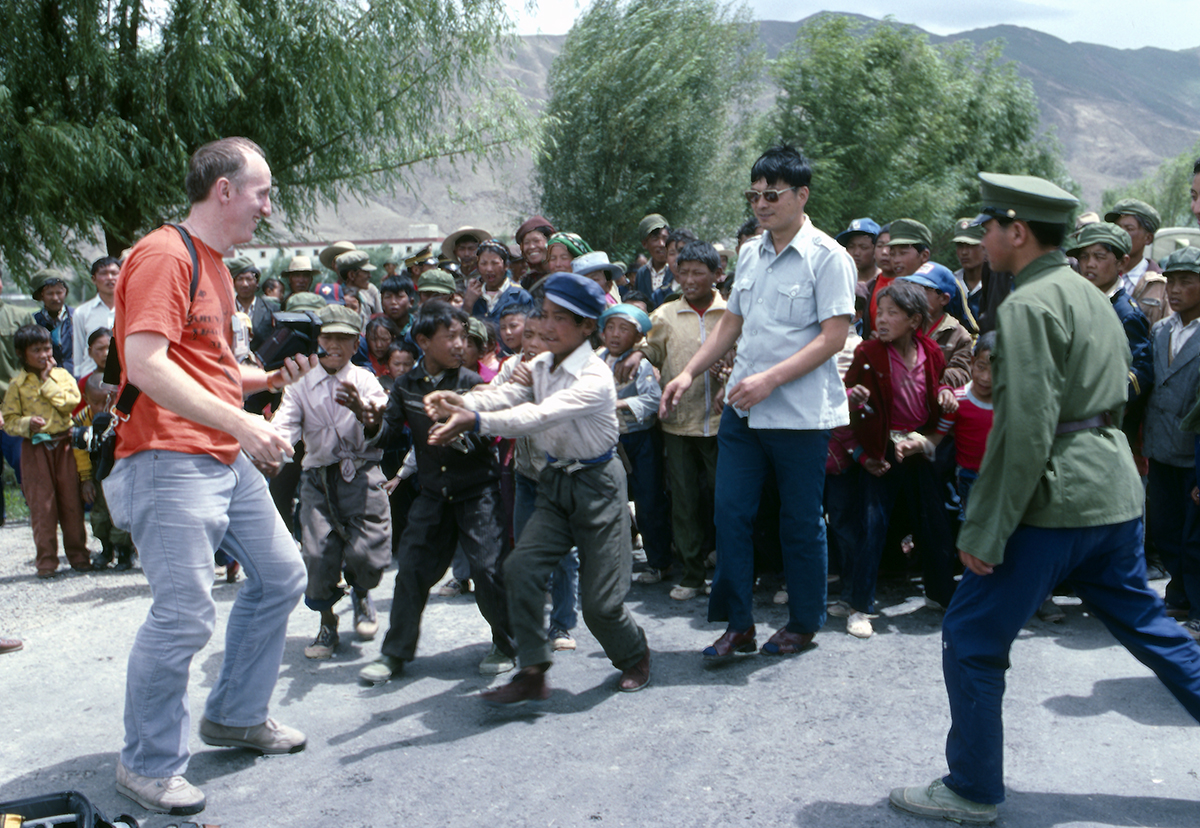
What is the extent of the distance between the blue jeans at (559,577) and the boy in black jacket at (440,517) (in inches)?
5.8

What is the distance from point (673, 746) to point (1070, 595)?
3.02m

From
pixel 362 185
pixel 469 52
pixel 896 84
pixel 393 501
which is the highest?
pixel 896 84

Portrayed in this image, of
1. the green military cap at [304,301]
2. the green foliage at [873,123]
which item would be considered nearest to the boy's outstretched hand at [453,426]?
the green military cap at [304,301]

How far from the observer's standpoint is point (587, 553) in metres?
4.27

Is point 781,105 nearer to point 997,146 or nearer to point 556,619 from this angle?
point 997,146

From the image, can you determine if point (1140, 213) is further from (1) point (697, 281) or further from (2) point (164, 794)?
(2) point (164, 794)

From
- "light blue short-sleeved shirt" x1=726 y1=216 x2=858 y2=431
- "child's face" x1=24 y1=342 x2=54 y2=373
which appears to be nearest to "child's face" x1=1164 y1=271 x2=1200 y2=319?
"light blue short-sleeved shirt" x1=726 y1=216 x2=858 y2=431

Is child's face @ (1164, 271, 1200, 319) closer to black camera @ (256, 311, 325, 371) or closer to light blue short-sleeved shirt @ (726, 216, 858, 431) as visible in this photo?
light blue short-sleeved shirt @ (726, 216, 858, 431)

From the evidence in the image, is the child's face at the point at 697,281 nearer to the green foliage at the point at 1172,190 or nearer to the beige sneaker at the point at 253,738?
the beige sneaker at the point at 253,738

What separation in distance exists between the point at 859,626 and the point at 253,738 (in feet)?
9.66

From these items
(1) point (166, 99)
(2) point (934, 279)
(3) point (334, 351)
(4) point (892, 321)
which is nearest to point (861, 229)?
(2) point (934, 279)

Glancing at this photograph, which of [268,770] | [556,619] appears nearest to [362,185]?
[556,619]

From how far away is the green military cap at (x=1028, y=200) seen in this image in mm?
3059

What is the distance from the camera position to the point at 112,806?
11.2ft
